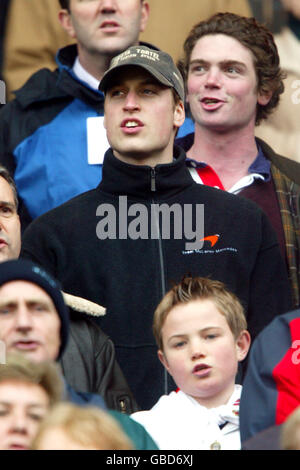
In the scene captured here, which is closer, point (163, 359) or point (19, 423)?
point (19, 423)

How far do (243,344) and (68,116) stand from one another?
71.6 inches

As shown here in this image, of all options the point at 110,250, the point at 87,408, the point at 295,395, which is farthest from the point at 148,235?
the point at 87,408

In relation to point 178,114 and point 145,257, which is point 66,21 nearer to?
point 178,114

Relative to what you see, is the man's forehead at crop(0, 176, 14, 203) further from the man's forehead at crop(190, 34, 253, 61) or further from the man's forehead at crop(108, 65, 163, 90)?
the man's forehead at crop(190, 34, 253, 61)

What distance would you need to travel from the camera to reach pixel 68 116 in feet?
21.8

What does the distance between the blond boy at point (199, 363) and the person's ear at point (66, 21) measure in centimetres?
194

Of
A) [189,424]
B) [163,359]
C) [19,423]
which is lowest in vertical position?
[19,423]

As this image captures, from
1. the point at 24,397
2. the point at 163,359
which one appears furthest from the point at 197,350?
the point at 24,397

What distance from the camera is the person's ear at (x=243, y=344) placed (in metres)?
5.24

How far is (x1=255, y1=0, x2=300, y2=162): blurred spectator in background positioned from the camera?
7.35 metres

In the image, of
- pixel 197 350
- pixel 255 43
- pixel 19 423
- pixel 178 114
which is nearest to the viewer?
pixel 19 423
